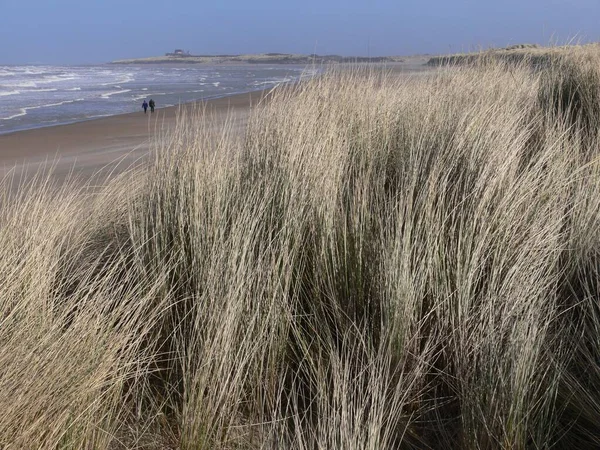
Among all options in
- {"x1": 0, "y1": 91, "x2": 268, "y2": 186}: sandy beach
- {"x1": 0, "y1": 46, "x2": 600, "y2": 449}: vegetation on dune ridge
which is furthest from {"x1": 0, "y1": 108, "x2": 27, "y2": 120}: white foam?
{"x1": 0, "y1": 46, "x2": 600, "y2": 449}: vegetation on dune ridge

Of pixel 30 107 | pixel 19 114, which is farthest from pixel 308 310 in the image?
pixel 30 107

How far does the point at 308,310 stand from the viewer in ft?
9.80

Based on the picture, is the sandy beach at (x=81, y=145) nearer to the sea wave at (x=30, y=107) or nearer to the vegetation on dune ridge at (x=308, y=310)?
the sea wave at (x=30, y=107)

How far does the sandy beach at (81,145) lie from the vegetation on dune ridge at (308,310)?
669 cm

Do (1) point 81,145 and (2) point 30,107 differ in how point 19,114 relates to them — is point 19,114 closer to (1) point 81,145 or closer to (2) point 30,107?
(2) point 30,107

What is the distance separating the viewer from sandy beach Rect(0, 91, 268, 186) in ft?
35.6

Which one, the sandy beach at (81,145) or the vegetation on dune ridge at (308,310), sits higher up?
the vegetation on dune ridge at (308,310)

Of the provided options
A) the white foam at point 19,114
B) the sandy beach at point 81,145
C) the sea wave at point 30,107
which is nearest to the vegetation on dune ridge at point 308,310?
the sandy beach at point 81,145

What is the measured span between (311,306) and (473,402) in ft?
2.83

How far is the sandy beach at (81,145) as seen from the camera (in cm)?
1086

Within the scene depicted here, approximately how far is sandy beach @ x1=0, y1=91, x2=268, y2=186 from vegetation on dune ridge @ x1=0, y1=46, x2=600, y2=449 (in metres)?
6.69

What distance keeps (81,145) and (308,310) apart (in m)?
12.6

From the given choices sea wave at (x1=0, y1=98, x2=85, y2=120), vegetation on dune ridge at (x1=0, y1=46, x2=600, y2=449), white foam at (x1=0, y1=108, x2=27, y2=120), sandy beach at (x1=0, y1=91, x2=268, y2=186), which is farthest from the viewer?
sea wave at (x1=0, y1=98, x2=85, y2=120)

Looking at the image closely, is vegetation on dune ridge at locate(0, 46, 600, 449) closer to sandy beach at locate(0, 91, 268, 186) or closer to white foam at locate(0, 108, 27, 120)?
sandy beach at locate(0, 91, 268, 186)
